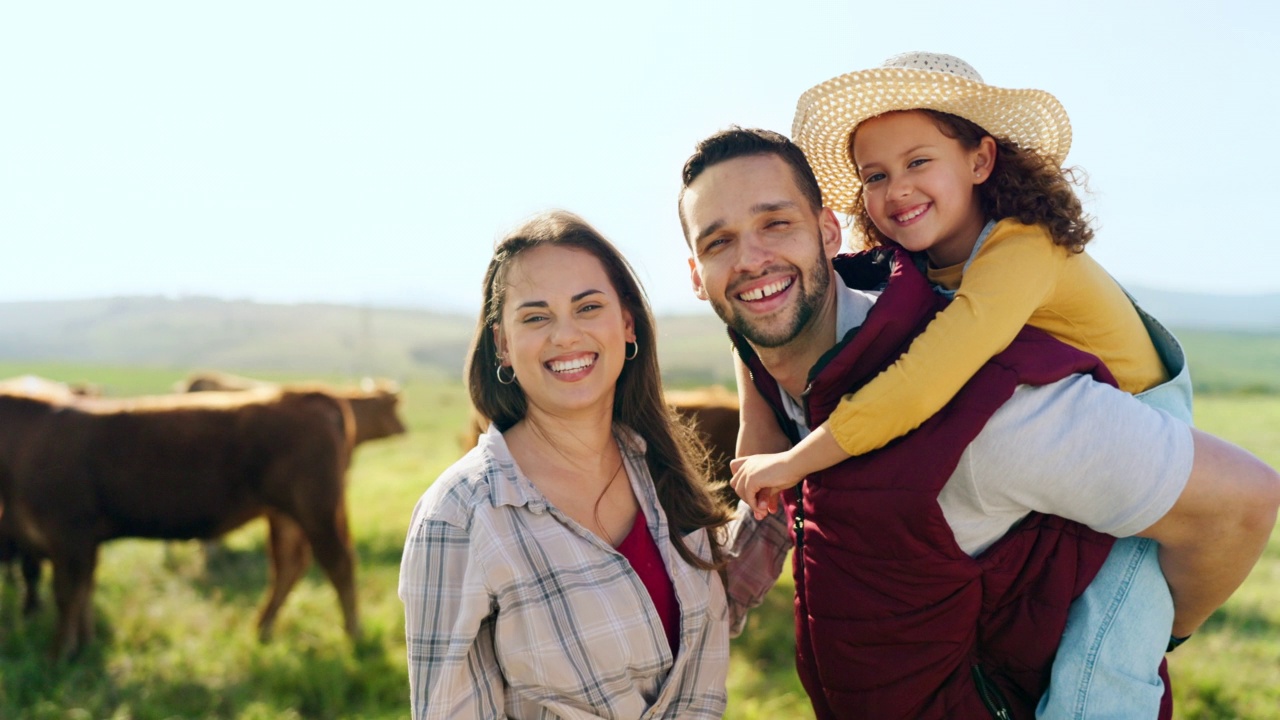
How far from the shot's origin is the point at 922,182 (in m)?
2.52

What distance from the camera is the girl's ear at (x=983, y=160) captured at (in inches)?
104

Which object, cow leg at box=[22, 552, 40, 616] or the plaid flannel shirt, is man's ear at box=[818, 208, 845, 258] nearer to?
the plaid flannel shirt

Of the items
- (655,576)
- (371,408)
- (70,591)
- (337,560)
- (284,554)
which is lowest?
(70,591)

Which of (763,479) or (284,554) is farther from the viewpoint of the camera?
(284,554)

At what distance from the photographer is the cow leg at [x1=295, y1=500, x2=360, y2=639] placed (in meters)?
6.74

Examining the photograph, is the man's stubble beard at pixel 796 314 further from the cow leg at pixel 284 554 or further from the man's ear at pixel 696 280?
the cow leg at pixel 284 554

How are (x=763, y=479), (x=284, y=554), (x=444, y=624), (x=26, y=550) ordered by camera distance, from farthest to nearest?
1. (x=26, y=550)
2. (x=284, y=554)
3. (x=763, y=479)
4. (x=444, y=624)

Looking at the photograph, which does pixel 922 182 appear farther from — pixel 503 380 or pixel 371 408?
pixel 371 408

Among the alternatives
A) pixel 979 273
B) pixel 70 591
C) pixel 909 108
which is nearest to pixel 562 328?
pixel 979 273

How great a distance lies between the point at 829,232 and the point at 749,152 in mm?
337

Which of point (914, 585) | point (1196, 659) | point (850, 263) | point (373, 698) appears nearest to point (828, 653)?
point (914, 585)

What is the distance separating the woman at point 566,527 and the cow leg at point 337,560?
15.3 feet

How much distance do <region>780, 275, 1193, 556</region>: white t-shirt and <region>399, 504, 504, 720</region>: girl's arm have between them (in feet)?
3.89

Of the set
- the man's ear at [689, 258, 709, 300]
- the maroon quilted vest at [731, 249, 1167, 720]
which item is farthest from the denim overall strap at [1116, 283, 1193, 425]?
the man's ear at [689, 258, 709, 300]
